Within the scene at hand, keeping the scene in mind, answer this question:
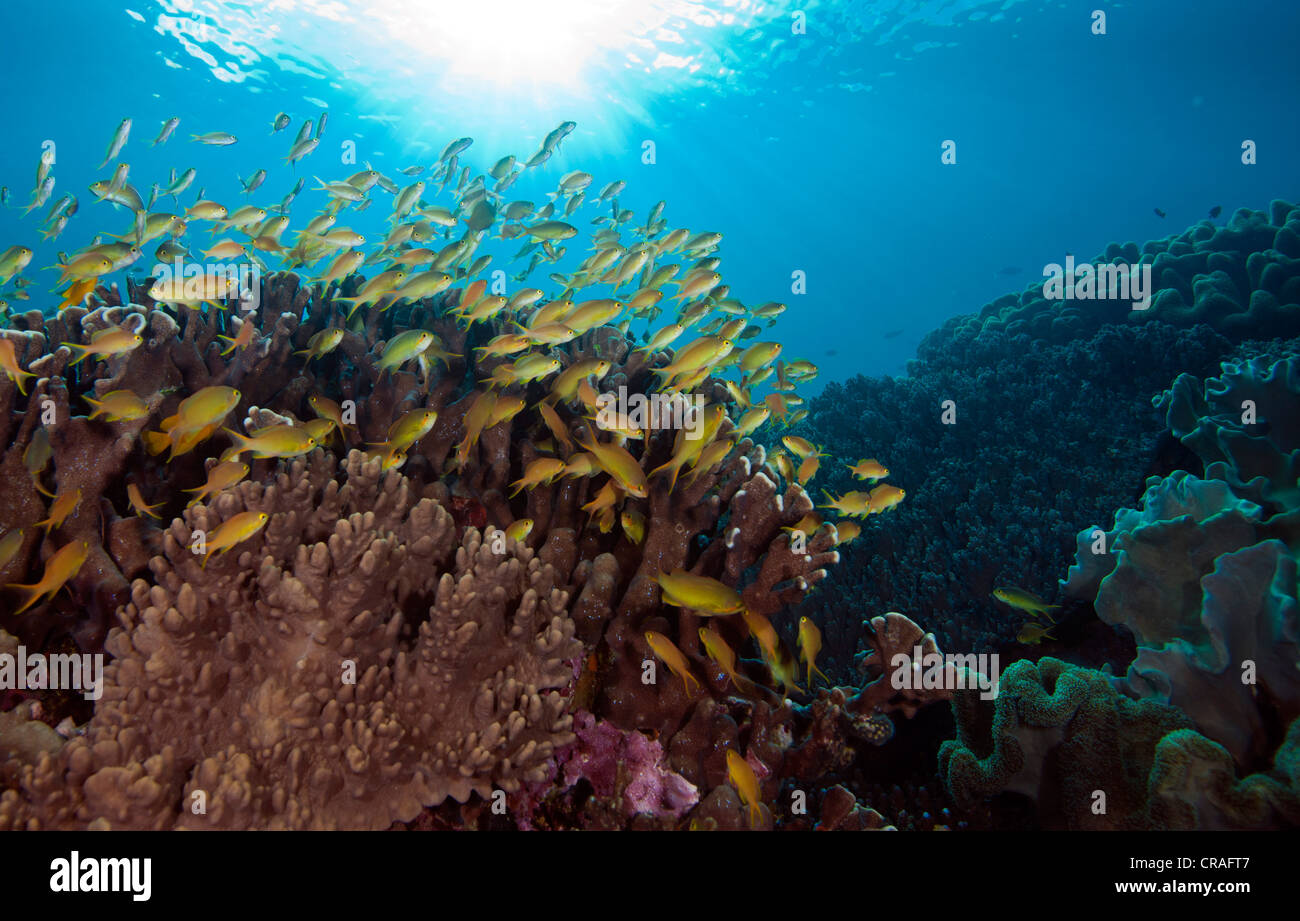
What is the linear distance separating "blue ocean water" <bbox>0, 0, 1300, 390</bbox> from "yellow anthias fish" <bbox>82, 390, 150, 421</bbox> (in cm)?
2977

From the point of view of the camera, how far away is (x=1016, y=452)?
321 inches

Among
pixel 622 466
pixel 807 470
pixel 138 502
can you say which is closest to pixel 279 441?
pixel 138 502

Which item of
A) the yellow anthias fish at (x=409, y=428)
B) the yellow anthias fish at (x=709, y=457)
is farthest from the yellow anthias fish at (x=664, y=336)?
the yellow anthias fish at (x=409, y=428)

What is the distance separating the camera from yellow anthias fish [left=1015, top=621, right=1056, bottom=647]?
4617mm

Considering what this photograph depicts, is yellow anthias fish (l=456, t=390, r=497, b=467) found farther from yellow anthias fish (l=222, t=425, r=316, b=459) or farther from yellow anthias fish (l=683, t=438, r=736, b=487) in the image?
yellow anthias fish (l=683, t=438, r=736, b=487)

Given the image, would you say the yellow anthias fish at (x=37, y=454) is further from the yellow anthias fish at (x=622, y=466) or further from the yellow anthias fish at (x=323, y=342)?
the yellow anthias fish at (x=622, y=466)

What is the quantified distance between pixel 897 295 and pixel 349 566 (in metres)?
114

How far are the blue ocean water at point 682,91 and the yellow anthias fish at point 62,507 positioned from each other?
29983 millimetres

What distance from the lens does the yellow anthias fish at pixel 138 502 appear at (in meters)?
2.74

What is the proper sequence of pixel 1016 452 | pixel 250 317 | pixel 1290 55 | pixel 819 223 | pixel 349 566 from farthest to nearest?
pixel 819 223 < pixel 1290 55 < pixel 1016 452 < pixel 250 317 < pixel 349 566

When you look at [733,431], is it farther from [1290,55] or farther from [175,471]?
[1290,55]

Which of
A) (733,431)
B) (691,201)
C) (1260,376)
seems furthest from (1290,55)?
(733,431)

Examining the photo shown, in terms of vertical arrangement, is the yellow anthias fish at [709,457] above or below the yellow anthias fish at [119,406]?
below

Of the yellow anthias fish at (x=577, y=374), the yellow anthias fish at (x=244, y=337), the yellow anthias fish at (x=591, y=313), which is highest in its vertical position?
the yellow anthias fish at (x=591, y=313)
